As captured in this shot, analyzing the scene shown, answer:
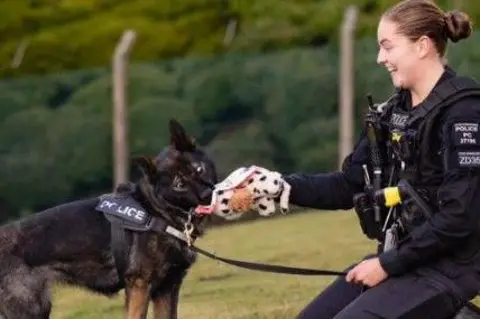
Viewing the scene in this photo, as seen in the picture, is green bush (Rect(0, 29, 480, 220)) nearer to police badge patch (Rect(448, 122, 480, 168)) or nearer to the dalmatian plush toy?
the dalmatian plush toy

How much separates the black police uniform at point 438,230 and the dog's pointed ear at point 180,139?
91.4 inches

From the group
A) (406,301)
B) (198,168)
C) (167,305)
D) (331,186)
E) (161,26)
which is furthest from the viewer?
(161,26)

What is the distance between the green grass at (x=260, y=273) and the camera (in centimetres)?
811

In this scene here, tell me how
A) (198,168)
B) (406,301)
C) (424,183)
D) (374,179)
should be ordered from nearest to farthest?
(406,301), (424,183), (374,179), (198,168)

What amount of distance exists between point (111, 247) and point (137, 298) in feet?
1.04

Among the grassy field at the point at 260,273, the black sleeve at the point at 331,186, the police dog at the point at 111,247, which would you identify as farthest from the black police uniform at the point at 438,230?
the grassy field at the point at 260,273

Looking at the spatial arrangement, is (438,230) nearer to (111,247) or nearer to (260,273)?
(111,247)

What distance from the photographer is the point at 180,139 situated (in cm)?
698

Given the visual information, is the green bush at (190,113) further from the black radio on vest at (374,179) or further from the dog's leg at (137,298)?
the black radio on vest at (374,179)

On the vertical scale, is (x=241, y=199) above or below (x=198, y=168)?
above

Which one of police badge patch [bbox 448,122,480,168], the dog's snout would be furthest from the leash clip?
police badge patch [bbox 448,122,480,168]

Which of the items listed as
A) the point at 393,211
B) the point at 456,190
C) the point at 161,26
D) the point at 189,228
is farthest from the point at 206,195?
the point at 161,26

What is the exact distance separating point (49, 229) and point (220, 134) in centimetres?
693

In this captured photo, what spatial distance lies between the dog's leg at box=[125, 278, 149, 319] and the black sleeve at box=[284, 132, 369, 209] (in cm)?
183
